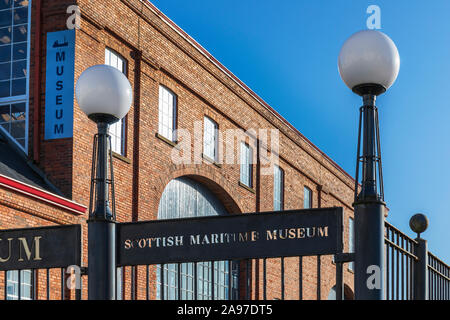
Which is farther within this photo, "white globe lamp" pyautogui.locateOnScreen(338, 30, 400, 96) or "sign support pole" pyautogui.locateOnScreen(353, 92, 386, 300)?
"white globe lamp" pyautogui.locateOnScreen(338, 30, 400, 96)

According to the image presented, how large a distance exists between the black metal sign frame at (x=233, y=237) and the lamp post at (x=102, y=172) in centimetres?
24

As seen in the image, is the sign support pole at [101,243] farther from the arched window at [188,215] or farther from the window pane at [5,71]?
the arched window at [188,215]

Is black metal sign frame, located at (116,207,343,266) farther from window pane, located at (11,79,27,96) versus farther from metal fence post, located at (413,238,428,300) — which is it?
window pane, located at (11,79,27,96)

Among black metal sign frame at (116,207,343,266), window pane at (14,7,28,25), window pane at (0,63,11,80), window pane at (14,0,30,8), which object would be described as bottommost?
black metal sign frame at (116,207,343,266)

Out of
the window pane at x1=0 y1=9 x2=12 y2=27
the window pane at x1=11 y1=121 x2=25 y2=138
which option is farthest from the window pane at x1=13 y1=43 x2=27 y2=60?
the window pane at x1=11 y1=121 x2=25 y2=138

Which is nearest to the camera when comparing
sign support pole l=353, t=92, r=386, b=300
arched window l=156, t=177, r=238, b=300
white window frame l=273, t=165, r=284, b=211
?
sign support pole l=353, t=92, r=386, b=300

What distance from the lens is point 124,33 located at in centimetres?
1966

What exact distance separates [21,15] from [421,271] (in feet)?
45.9

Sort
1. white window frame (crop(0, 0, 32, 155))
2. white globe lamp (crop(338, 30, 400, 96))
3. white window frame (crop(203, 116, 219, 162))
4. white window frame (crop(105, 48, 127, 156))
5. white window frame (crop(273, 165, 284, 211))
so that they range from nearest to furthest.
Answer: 1. white globe lamp (crop(338, 30, 400, 96))
2. white window frame (crop(0, 0, 32, 155))
3. white window frame (crop(105, 48, 127, 156))
4. white window frame (crop(203, 116, 219, 162))
5. white window frame (crop(273, 165, 284, 211))

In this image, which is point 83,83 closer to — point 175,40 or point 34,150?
point 34,150

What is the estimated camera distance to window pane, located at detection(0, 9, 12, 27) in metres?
18.6

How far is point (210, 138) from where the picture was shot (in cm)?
2419

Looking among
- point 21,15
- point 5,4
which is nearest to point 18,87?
point 21,15

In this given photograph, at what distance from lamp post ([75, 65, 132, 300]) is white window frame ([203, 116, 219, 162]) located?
56.0 feet
